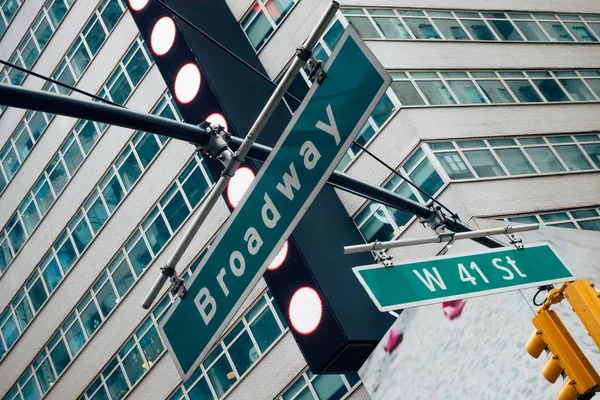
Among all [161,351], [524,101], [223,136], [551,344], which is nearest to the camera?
[223,136]

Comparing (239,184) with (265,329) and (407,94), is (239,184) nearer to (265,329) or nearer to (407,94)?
(407,94)

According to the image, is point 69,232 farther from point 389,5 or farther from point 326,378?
point 389,5

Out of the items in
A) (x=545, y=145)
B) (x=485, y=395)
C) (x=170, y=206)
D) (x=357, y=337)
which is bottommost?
(x=485, y=395)

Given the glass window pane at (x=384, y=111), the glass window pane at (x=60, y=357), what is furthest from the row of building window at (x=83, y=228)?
the glass window pane at (x=384, y=111)

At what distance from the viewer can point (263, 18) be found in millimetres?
21781

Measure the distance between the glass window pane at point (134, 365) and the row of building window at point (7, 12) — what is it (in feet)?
53.8

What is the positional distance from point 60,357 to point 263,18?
13948mm

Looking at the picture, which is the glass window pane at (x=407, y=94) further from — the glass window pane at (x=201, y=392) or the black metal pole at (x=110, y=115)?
the black metal pole at (x=110, y=115)

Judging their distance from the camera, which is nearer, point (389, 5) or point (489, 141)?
point (489, 141)

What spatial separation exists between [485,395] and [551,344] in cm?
872

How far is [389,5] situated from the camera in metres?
20.8

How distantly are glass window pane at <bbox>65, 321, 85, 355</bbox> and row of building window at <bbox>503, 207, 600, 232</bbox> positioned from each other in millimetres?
15539

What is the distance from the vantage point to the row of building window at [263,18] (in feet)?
70.3

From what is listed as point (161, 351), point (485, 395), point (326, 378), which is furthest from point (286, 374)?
point (485, 395)
